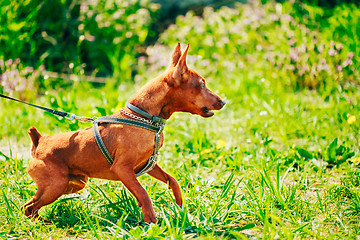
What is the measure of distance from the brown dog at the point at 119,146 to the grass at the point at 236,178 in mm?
234

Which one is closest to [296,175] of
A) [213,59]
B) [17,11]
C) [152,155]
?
[152,155]

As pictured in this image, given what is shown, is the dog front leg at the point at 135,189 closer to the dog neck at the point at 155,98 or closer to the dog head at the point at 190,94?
the dog neck at the point at 155,98

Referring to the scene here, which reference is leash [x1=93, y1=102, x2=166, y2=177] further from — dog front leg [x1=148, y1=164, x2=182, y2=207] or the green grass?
the green grass

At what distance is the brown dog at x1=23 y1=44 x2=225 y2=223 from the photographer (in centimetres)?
279

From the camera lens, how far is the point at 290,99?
5.60 meters

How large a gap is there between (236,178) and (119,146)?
44.8 inches

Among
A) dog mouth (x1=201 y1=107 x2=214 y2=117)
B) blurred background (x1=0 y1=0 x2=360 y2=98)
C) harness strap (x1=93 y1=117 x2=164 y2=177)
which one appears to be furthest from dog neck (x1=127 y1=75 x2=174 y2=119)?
blurred background (x1=0 y1=0 x2=360 y2=98)

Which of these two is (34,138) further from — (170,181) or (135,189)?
(170,181)

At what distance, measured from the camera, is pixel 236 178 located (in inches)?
133

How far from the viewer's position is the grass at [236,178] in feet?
9.15

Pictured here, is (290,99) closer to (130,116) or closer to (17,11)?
(130,116)

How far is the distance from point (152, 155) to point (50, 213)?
3.17ft

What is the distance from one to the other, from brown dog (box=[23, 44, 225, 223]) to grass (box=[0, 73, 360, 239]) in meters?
0.23

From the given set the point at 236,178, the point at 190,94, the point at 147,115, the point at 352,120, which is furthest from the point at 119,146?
the point at 352,120
